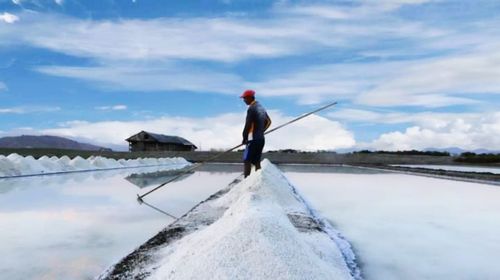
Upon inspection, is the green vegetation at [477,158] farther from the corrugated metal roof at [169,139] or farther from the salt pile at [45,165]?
the corrugated metal roof at [169,139]

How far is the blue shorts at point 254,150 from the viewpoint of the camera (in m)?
4.52

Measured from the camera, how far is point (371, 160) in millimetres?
21797

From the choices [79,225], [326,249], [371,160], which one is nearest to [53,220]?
[79,225]

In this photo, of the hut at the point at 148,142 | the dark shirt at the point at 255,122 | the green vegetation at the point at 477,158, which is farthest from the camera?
the hut at the point at 148,142

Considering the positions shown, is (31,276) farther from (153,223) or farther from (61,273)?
(153,223)

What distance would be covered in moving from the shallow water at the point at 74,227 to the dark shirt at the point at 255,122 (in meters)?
0.91

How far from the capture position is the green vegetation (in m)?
19.1

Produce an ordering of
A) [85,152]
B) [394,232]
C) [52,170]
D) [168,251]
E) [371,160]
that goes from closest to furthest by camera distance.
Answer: [168,251] → [394,232] → [52,170] → [371,160] → [85,152]

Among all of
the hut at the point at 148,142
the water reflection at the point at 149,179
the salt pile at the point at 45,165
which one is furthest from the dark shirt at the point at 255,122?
the hut at the point at 148,142

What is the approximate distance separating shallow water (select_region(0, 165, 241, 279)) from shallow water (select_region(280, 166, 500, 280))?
1.34 metres

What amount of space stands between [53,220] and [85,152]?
21.7 metres

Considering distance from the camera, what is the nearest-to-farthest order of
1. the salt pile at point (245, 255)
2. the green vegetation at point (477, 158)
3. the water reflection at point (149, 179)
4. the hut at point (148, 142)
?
the salt pile at point (245, 255) → the water reflection at point (149, 179) → the green vegetation at point (477, 158) → the hut at point (148, 142)

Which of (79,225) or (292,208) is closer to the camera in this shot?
(79,225)

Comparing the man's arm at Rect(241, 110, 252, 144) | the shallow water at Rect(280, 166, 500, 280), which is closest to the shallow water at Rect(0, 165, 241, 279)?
the man's arm at Rect(241, 110, 252, 144)
